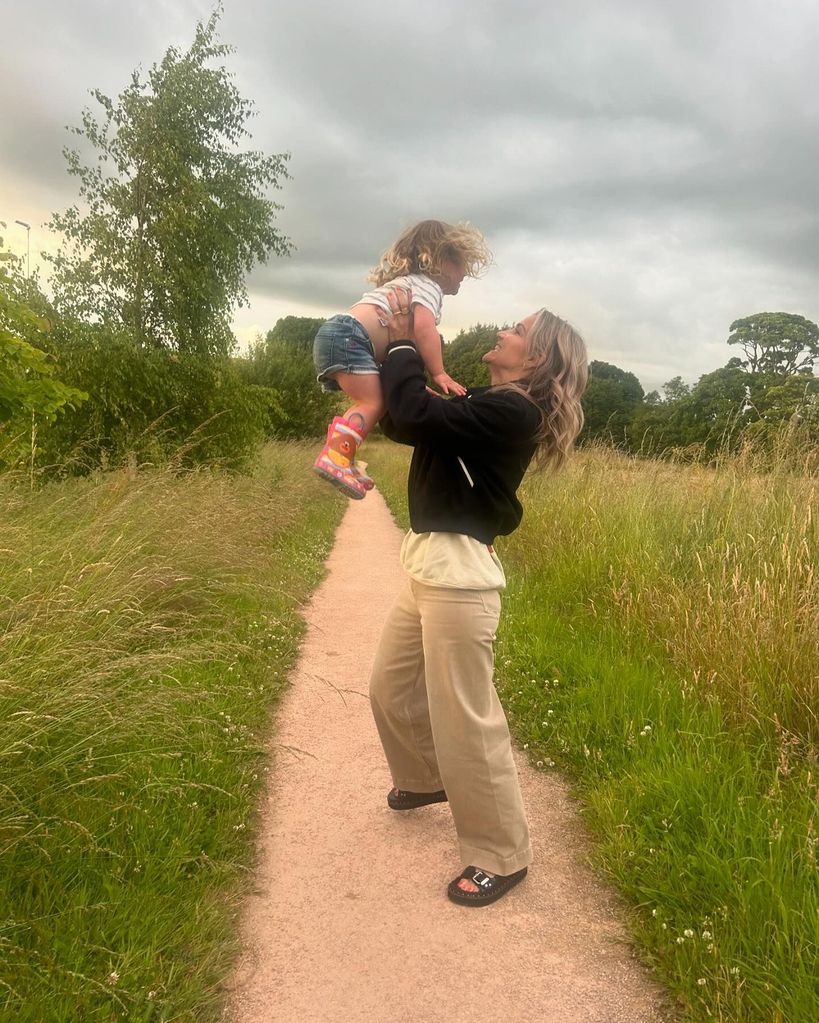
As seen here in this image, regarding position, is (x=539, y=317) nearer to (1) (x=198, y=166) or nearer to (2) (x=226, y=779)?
(2) (x=226, y=779)

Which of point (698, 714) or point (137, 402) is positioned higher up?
point (137, 402)

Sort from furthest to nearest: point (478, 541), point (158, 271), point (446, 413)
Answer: point (158, 271) → point (478, 541) → point (446, 413)

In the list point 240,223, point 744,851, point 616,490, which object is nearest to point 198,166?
point 240,223

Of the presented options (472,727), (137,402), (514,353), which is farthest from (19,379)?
(137,402)

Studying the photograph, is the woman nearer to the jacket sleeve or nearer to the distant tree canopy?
the jacket sleeve

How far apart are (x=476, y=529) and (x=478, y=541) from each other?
5 centimetres

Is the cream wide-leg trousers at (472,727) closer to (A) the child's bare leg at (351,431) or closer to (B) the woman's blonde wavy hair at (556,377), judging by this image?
(A) the child's bare leg at (351,431)

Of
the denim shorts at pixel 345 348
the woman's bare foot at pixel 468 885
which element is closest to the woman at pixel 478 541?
the woman's bare foot at pixel 468 885

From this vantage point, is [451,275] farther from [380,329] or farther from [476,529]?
[476,529]

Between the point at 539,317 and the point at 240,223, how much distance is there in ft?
34.1

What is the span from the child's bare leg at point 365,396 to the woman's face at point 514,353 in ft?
1.43

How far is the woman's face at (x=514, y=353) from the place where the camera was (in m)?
2.47

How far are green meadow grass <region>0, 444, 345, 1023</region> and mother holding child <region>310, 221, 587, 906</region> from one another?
93 cm

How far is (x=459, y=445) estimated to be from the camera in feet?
7.44
